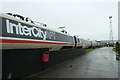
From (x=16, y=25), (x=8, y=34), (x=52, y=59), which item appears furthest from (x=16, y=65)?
(x=52, y=59)

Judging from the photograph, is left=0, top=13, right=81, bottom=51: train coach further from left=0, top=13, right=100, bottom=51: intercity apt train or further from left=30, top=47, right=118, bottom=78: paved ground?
left=30, top=47, right=118, bottom=78: paved ground

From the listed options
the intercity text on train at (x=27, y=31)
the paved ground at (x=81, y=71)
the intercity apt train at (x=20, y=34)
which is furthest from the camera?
the paved ground at (x=81, y=71)

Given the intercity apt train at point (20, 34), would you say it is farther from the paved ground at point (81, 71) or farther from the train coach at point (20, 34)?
the paved ground at point (81, 71)

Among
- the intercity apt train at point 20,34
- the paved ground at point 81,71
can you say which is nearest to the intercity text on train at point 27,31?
the intercity apt train at point 20,34

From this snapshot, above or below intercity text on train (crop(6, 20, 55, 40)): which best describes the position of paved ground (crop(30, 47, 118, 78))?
below

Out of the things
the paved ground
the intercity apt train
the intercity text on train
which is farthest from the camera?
the paved ground

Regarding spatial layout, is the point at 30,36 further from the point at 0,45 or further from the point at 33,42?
the point at 0,45

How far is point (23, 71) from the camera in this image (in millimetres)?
9922

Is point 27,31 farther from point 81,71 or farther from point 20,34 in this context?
point 81,71

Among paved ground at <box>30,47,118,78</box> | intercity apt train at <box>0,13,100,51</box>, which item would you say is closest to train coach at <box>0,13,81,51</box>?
intercity apt train at <box>0,13,100,51</box>

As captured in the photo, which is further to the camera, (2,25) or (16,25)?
(16,25)

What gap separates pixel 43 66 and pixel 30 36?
1.90 m

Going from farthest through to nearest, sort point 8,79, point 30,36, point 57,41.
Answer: point 57,41, point 30,36, point 8,79

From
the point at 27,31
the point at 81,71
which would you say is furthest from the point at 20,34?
the point at 81,71
